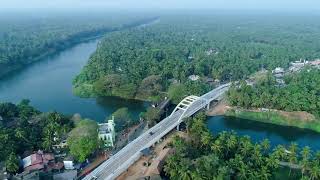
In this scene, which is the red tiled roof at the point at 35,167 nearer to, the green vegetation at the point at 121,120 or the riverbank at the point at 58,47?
the green vegetation at the point at 121,120

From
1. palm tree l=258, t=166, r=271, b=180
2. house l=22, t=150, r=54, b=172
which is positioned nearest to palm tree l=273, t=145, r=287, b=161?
palm tree l=258, t=166, r=271, b=180

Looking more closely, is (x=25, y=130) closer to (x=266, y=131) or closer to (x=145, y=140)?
(x=145, y=140)

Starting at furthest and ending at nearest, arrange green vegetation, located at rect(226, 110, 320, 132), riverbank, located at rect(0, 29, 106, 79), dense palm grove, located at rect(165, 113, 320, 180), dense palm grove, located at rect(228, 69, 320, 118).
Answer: riverbank, located at rect(0, 29, 106, 79) → dense palm grove, located at rect(228, 69, 320, 118) → green vegetation, located at rect(226, 110, 320, 132) → dense palm grove, located at rect(165, 113, 320, 180)

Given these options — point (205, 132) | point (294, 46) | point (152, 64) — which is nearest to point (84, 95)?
point (152, 64)

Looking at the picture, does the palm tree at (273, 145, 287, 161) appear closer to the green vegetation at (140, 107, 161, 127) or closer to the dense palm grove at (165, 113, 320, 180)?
the dense palm grove at (165, 113, 320, 180)

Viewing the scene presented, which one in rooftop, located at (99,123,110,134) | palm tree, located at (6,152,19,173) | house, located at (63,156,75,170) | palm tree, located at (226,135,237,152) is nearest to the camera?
palm tree, located at (6,152,19,173)
